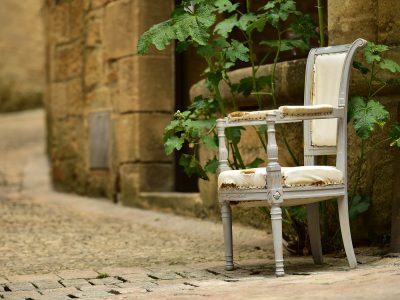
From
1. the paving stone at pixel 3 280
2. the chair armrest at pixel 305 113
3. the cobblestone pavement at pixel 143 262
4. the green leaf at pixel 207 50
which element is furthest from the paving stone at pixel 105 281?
the green leaf at pixel 207 50

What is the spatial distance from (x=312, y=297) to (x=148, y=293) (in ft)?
2.47

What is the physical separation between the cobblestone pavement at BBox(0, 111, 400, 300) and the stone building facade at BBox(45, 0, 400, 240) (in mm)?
316

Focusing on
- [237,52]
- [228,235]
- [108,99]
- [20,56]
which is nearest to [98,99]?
[108,99]

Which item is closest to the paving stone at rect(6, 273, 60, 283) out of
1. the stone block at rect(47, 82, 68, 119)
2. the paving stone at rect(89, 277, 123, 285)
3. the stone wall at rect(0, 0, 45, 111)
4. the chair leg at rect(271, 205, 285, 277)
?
the paving stone at rect(89, 277, 123, 285)

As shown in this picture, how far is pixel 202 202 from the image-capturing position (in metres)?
7.00

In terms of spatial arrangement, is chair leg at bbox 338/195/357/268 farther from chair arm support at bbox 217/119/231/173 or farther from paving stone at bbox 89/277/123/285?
paving stone at bbox 89/277/123/285

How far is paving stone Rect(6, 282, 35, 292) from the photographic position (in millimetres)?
4027

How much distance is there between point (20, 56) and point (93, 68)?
7019mm

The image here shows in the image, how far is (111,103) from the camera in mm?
8500

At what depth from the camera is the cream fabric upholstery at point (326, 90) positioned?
4363mm

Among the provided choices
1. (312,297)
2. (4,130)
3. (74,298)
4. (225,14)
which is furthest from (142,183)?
(4,130)

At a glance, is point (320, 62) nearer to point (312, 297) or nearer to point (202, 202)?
point (312, 297)

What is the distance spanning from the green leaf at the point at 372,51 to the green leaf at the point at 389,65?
3 centimetres

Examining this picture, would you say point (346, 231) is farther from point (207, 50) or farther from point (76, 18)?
point (76, 18)
